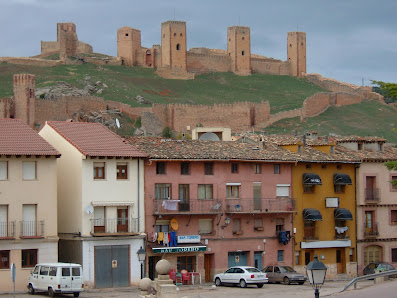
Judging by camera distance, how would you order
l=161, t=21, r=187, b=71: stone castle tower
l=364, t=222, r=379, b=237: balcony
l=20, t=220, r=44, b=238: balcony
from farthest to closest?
l=161, t=21, r=187, b=71: stone castle tower < l=364, t=222, r=379, b=237: balcony < l=20, t=220, r=44, b=238: balcony

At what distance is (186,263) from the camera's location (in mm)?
53406

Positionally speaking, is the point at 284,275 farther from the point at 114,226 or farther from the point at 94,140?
the point at 94,140

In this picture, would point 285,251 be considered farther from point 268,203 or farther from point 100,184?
point 100,184

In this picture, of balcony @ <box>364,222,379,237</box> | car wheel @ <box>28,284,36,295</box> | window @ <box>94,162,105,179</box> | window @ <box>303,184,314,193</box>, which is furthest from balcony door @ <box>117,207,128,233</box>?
balcony @ <box>364,222,379,237</box>

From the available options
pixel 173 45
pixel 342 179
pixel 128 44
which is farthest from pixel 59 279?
pixel 128 44

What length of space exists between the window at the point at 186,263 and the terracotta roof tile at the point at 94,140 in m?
6.44

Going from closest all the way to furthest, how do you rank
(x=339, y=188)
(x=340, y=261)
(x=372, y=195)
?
(x=340, y=261), (x=339, y=188), (x=372, y=195)

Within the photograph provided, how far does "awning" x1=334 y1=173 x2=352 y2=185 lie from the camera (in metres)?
58.8

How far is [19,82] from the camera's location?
4257 inches

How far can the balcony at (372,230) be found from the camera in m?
60.4

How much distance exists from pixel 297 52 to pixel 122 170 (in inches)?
4911

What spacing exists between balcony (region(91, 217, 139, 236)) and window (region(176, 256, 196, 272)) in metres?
3.65

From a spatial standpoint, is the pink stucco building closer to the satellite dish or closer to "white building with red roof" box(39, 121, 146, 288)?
"white building with red roof" box(39, 121, 146, 288)

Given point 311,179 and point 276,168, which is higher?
point 276,168
